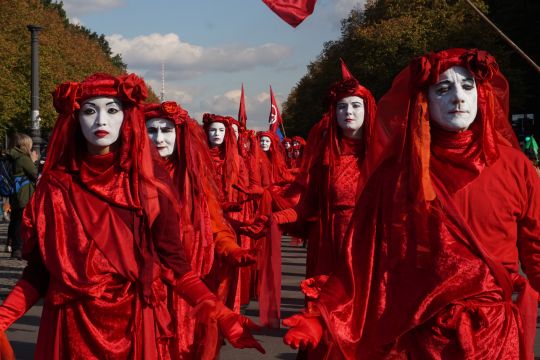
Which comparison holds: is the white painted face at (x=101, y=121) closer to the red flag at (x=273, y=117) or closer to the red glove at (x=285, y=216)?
the red glove at (x=285, y=216)

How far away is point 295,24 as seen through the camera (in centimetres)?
651

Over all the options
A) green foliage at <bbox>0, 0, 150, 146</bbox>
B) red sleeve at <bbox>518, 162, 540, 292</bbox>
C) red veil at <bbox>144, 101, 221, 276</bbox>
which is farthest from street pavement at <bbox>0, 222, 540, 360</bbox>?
green foliage at <bbox>0, 0, 150, 146</bbox>

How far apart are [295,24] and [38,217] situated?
275 centimetres

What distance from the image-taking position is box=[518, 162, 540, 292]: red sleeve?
4051 mm

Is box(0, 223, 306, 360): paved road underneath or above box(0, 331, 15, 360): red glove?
underneath

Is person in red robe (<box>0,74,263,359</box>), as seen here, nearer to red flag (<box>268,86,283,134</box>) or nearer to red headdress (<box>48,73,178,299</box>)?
red headdress (<box>48,73,178,299</box>)

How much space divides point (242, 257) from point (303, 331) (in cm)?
169

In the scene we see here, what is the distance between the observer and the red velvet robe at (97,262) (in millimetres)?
4180

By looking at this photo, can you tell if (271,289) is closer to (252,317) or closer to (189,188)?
(189,188)

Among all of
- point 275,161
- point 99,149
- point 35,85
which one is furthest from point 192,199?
point 35,85

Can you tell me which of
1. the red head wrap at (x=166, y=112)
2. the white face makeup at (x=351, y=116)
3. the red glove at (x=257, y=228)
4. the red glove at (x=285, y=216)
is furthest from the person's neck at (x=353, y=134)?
the red head wrap at (x=166, y=112)

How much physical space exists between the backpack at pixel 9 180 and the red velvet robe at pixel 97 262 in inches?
401

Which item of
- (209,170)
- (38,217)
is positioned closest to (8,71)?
(209,170)

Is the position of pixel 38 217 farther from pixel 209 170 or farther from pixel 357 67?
pixel 357 67
